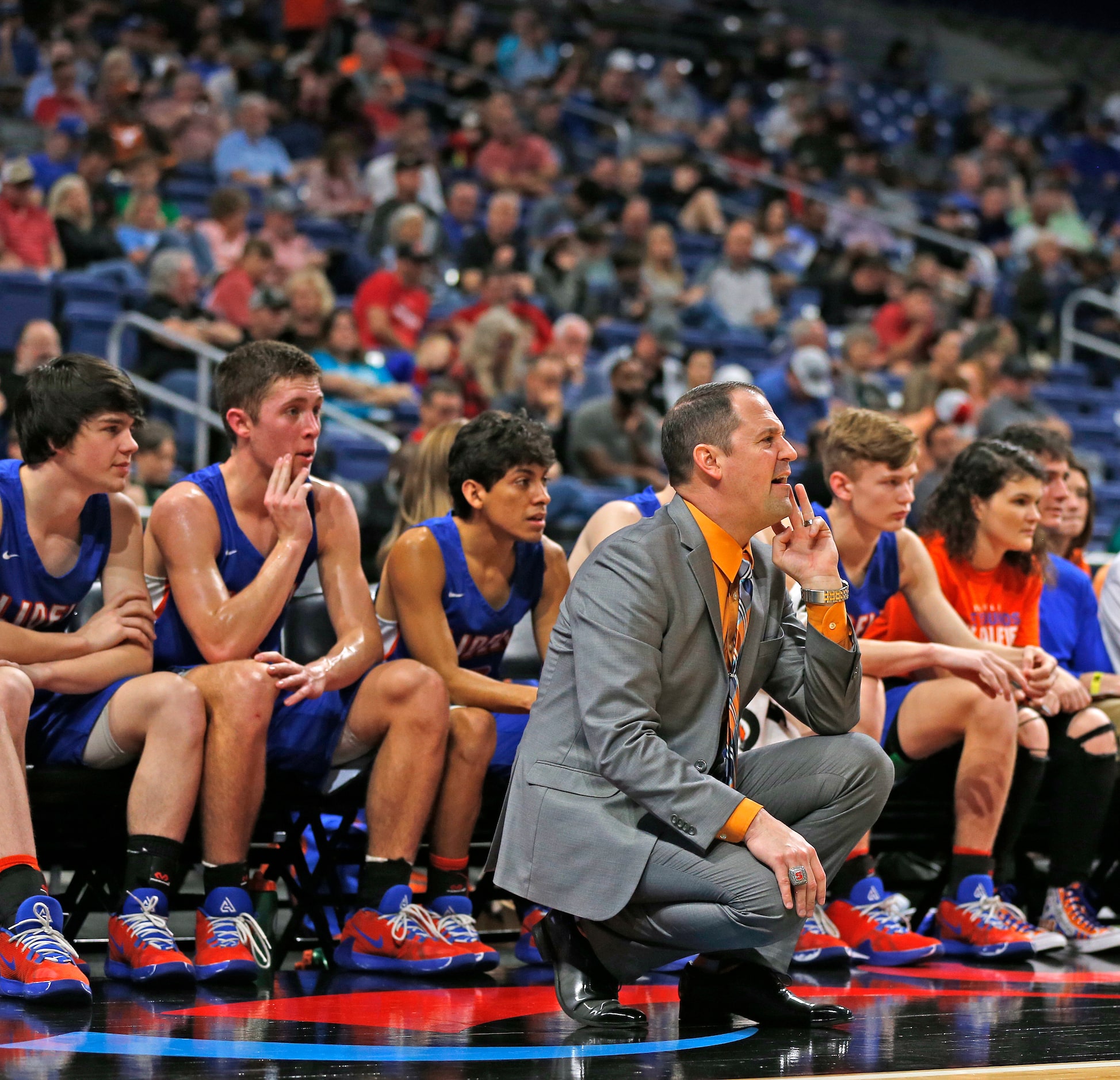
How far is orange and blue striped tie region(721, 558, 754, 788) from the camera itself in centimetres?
293

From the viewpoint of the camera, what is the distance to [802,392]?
877 cm

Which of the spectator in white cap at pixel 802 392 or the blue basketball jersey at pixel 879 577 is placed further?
the spectator in white cap at pixel 802 392

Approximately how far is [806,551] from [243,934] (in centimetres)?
152

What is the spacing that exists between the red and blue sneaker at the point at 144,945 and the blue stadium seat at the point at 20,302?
474cm

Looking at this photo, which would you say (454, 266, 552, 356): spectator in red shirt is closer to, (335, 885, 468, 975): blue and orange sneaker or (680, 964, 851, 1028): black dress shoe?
(335, 885, 468, 975): blue and orange sneaker

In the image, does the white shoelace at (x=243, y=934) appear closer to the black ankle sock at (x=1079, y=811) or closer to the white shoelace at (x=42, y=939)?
the white shoelace at (x=42, y=939)

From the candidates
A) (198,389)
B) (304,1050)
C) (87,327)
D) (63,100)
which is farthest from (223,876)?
(63,100)

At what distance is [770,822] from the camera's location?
2.74 metres

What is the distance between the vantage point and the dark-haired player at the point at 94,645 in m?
3.36

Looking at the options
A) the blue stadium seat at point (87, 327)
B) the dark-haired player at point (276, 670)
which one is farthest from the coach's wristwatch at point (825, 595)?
the blue stadium seat at point (87, 327)

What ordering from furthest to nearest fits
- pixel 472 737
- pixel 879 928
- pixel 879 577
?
pixel 879 577 < pixel 879 928 < pixel 472 737

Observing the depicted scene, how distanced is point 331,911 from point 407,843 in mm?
1011

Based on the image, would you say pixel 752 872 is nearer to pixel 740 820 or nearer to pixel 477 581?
pixel 740 820

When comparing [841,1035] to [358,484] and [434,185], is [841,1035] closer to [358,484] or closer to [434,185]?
[358,484]
